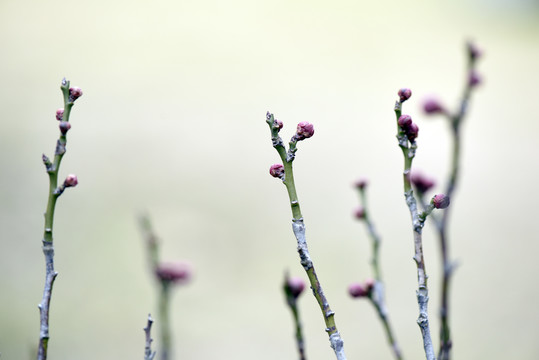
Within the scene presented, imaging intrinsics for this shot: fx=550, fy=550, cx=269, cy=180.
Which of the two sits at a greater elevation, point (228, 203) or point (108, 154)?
point (108, 154)

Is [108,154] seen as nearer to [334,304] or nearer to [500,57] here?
[334,304]

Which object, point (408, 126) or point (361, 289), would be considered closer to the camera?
point (408, 126)

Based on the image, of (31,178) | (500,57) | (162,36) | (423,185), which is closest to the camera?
(423,185)

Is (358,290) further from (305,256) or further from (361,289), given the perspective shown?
(305,256)

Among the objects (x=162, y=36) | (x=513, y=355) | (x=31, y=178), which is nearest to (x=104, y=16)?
(x=162, y=36)

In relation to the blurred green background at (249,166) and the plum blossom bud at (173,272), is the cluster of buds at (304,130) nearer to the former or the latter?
the plum blossom bud at (173,272)

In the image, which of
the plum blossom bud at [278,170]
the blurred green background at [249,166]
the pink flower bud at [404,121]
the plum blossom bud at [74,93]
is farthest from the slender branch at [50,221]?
the blurred green background at [249,166]

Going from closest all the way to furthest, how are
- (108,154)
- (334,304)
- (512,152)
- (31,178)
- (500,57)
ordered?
(334,304)
(31,178)
(108,154)
(512,152)
(500,57)

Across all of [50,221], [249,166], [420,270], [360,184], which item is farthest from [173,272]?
[249,166]
